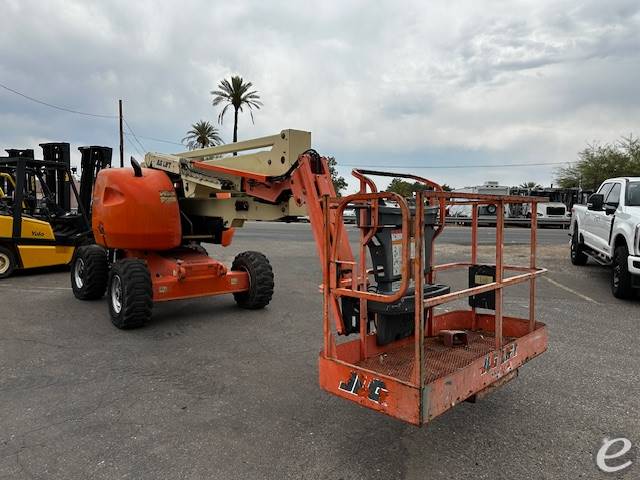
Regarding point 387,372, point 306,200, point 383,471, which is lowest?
point 383,471

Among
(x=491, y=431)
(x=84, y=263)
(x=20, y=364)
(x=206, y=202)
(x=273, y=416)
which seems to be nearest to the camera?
(x=491, y=431)

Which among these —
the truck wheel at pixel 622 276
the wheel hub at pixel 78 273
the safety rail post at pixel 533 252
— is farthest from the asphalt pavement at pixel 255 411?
the truck wheel at pixel 622 276

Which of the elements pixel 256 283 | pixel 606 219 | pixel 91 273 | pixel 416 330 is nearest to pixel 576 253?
pixel 606 219

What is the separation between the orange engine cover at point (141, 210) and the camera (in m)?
6.77

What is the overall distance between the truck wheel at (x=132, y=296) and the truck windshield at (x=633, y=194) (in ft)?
26.1

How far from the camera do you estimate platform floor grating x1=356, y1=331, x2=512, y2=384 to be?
3861mm

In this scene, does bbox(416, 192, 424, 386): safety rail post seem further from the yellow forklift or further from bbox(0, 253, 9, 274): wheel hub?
bbox(0, 253, 9, 274): wheel hub

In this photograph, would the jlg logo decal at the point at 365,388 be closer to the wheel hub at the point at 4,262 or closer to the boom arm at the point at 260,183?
the boom arm at the point at 260,183

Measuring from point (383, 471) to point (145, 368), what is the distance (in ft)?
9.29

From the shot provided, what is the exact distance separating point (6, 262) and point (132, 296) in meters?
5.51

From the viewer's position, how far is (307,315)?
23.8ft

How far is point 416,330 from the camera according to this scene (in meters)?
3.09

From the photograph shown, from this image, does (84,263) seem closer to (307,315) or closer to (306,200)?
(307,315)

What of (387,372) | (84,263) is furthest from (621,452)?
(84,263)
